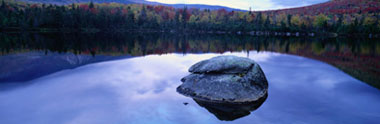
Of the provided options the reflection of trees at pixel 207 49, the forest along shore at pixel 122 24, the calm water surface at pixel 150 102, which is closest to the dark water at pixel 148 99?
the calm water surface at pixel 150 102

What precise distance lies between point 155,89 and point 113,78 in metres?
3.41

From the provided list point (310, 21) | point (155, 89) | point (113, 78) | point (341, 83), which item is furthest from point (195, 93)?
point (310, 21)

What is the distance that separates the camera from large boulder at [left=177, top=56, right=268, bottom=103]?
9227 mm

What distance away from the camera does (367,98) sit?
10.1 metres

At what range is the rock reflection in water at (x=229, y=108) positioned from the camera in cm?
785

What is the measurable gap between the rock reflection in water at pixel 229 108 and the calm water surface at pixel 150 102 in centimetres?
20

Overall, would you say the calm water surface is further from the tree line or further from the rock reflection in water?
the tree line

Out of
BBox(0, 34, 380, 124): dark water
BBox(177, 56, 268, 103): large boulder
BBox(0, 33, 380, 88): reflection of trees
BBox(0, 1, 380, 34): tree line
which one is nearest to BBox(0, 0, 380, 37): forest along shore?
BBox(0, 1, 380, 34): tree line

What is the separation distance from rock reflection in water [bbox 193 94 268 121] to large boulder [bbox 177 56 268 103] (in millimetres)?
217

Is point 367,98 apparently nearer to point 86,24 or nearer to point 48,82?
point 48,82

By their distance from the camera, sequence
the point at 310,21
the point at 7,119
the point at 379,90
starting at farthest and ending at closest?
the point at 310,21
the point at 379,90
the point at 7,119

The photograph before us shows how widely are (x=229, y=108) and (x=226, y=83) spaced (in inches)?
57.1

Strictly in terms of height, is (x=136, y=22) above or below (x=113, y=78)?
above

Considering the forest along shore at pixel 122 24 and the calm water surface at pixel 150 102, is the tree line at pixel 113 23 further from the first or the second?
the calm water surface at pixel 150 102
